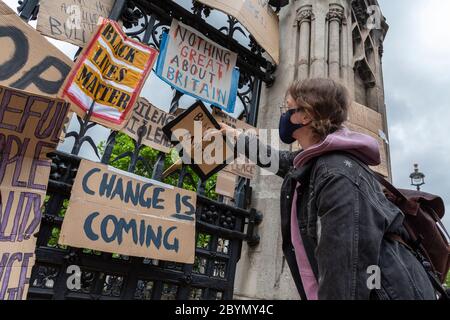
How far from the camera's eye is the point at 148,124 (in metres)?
3.60

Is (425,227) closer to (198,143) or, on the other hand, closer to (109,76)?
(198,143)

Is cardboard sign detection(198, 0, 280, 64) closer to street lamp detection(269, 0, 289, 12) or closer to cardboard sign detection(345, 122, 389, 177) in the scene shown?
street lamp detection(269, 0, 289, 12)

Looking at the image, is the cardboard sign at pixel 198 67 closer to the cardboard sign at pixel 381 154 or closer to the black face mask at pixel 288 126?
the cardboard sign at pixel 381 154

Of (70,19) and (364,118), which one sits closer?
(70,19)

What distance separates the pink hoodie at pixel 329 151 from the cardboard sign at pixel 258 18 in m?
3.87

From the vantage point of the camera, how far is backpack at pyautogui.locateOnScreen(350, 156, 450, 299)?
4.69ft

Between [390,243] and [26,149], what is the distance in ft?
9.19

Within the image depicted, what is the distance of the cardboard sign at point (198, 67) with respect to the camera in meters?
4.05

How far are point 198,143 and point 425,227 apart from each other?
6.97 ft

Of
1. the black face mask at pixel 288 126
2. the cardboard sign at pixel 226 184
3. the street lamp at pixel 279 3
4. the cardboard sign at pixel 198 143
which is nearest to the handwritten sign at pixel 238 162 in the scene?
the cardboard sign at pixel 226 184

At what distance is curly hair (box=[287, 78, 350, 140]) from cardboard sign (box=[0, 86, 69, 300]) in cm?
196

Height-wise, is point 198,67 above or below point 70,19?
above

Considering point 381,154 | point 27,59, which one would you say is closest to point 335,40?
point 381,154
